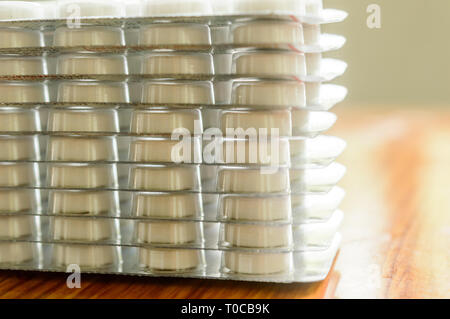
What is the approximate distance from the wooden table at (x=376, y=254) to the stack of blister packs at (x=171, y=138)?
0.05 ft

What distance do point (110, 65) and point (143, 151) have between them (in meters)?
0.08

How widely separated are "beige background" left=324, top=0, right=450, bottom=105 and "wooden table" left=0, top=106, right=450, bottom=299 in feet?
5.20

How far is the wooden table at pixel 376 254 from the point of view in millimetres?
555

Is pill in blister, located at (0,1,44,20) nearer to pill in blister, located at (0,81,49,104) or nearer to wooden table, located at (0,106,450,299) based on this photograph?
pill in blister, located at (0,81,49,104)

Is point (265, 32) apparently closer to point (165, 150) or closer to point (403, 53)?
point (165, 150)

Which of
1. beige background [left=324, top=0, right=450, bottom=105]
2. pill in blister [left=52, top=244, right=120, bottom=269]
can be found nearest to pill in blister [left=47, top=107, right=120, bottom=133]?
pill in blister [left=52, top=244, right=120, bottom=269]

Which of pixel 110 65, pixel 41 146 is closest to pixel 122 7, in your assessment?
pixel 110 65

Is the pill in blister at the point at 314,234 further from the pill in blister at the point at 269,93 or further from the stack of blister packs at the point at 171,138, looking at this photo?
the pill in blister at the point at 269,93

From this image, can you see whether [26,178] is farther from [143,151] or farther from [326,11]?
[326,11]

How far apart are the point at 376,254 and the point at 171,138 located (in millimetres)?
264

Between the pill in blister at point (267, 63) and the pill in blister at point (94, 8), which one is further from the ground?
the pill in blister at point (94, 8)

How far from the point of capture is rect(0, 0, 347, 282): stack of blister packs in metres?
0.53

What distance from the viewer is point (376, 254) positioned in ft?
2.20

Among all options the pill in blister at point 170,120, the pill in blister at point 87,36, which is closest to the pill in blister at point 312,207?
the pill in blister at point 170,120
